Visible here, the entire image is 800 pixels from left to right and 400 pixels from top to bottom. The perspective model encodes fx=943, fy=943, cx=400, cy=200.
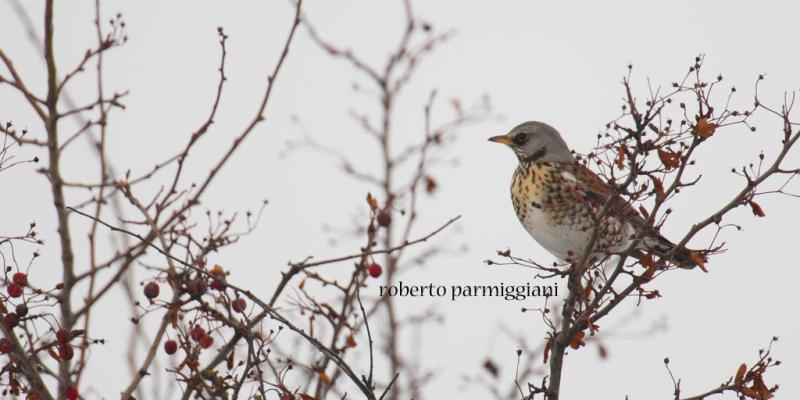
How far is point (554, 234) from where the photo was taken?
691 centimetres

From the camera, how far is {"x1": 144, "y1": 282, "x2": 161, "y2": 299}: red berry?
13.8 ft

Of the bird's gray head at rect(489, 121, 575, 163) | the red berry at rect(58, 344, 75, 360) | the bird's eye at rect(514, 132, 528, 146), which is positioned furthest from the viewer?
the bird's eye at rect(514, 132, 528, 146)

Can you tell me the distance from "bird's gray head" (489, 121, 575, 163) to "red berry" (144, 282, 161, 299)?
3.76 meters

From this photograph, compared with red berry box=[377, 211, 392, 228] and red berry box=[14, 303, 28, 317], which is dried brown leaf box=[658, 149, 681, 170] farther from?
red berry box=[14, 303, 28, 317]

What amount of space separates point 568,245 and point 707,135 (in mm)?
2998

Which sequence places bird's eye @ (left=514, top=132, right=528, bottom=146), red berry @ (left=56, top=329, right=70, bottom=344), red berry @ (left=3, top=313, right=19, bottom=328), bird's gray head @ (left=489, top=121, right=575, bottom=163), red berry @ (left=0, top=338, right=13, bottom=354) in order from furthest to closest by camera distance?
bird's eye @ (left=514, top=132, right=528, bottom=146)
bird's gray head @ (left=489, top=121, right=575, bottom=163)
red berry @ (left=56, top=329, right=70, bottom=344)
red berry @ (left=3, top=313, right=19, bottom=328)
red berry @ (left=0, top=338, right=13, bottom=354)

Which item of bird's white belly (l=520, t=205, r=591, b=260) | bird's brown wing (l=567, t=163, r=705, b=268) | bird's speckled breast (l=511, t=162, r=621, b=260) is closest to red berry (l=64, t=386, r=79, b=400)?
bird's brown wing (l=567, t=163, r=705, b=268)

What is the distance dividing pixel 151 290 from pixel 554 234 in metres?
3.50

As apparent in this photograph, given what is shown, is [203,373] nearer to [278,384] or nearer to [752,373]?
[278,384]

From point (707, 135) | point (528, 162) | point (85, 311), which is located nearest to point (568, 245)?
point (528, 162)

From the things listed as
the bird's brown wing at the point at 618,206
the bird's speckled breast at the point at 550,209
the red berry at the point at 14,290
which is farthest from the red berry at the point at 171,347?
the bird's speckled breast at the point at 550,209

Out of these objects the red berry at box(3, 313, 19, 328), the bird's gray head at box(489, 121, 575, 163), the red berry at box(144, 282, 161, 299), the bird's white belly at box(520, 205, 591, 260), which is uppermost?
the bird's gray head at box(489, 121, 575, 163)

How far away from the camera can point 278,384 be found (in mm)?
3613

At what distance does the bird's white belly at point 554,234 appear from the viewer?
681 centimetres
